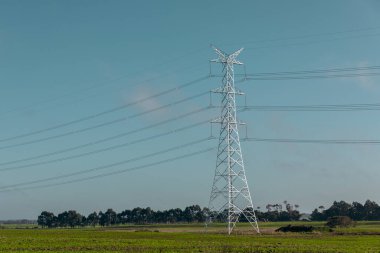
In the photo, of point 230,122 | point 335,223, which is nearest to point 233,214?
point 230,122

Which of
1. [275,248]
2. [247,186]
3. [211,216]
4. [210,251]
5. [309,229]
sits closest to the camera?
[210,251]

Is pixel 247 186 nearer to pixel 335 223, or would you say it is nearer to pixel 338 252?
pixel 338 252

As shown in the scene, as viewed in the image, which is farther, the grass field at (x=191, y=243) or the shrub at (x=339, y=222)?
the shrub at (x=339, y=222)

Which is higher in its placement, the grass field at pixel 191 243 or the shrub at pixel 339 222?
the shrub at pixel 339 222

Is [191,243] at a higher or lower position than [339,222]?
lower

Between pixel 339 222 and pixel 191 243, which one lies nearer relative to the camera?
pixel 191 243

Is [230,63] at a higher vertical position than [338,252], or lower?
higher

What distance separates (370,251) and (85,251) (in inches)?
1131

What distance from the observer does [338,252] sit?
158 feet

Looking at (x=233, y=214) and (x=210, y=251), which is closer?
(x=210, y=251)

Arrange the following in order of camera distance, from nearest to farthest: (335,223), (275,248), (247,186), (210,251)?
(210,251) < (275,248) < (247,186) < (335,223)

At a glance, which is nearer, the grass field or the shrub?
the grass field

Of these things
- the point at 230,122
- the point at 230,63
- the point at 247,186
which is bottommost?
the point at 247,186

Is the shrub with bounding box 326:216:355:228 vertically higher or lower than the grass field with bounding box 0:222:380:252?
higher
